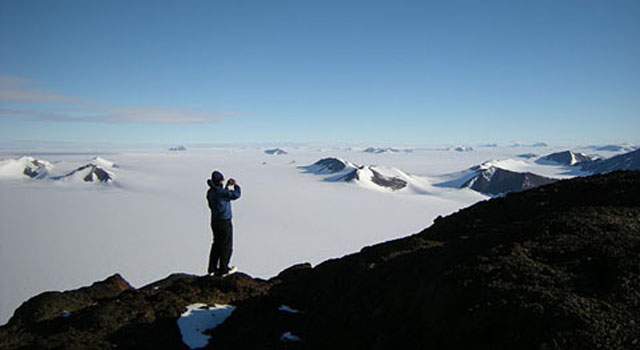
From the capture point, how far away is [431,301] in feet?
24.0

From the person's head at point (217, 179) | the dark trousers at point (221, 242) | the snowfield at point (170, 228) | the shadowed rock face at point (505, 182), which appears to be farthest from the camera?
the shadowed rock face at point (505, 182)

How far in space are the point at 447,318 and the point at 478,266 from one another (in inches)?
72.6

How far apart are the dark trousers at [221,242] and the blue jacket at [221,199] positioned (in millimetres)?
238

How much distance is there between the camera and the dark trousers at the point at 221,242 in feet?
38.5

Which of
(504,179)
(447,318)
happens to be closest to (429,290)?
(447,318)

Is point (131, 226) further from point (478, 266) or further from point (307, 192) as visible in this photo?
point (478, 266)

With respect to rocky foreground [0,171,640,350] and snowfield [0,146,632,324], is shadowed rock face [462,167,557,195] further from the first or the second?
rocky foreground [0,171,640,350]

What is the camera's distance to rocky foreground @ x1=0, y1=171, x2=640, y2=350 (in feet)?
18.9

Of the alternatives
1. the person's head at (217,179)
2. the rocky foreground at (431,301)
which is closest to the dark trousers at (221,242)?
the rocky foreground at (431,301)

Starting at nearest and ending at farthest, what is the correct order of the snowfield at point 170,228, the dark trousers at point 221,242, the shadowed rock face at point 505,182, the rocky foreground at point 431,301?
1. the rocky foreground at point 431,301
2. the dark trousers at point 221,242
3. the snowfield at point 170,228
4. the shadowed rock face at point 505,182

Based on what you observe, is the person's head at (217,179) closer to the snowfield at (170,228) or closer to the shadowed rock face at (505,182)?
the snowfield at (170,228)

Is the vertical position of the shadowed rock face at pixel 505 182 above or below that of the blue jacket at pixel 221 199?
below

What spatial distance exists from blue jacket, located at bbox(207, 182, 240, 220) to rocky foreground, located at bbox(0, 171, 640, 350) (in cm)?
221

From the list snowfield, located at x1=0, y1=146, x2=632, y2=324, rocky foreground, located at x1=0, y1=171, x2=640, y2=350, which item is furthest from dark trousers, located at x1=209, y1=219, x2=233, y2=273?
snowfield, located at x1=0, y1=146, x2=632, y2=324
